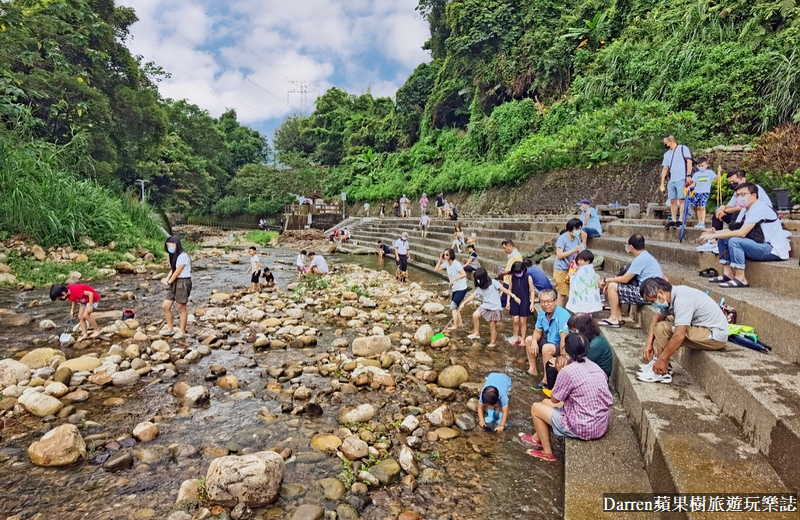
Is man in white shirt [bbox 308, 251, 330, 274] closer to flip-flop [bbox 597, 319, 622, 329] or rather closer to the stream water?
the stream water

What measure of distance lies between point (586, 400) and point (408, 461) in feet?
4.97

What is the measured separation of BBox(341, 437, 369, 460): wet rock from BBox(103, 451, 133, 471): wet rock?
1761mm

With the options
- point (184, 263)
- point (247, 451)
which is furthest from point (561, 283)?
point (184, 263)

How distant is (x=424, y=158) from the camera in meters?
29.8

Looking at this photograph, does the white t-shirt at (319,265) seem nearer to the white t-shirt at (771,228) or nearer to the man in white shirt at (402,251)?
the man in white shirt at (402,251)

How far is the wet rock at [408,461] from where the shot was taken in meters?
3.35

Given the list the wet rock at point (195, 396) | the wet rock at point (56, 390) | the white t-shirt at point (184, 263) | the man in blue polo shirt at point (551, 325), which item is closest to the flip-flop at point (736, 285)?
the man in blue polo shirt at point (551, 325)

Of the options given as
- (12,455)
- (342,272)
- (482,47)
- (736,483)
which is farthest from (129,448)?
(482,47)

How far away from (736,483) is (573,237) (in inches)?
200

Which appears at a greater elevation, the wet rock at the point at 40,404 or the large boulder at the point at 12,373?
the large boulder at the point at 12,373

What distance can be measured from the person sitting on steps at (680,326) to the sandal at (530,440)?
108cm

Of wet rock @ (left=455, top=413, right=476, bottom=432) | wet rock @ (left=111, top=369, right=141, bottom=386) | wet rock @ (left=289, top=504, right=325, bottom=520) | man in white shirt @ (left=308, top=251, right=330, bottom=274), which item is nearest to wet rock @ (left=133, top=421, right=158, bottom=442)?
wet rock @ (left=111, top=369, right=141, bottom=386)

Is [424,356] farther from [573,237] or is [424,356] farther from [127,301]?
[127,301]

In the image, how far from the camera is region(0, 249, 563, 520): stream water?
2.96 metres
